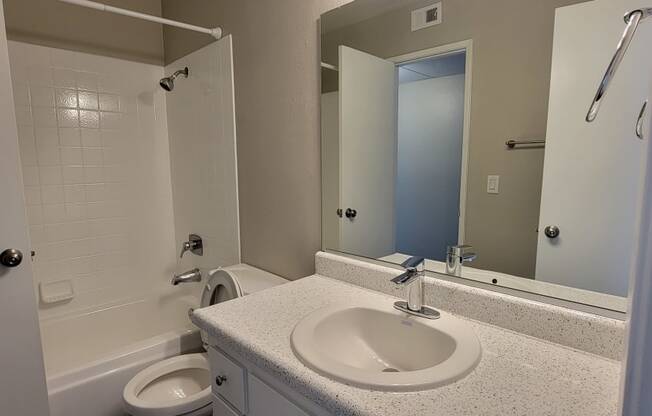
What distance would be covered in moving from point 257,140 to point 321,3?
62 centimetres

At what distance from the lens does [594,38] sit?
2.70 feet

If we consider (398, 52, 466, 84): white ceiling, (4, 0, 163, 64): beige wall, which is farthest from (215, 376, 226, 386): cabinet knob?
(4, 0, 163, 64): beige wall

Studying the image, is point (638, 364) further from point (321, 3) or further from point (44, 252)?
point (44, 252)

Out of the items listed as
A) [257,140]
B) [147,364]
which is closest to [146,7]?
[257,140]

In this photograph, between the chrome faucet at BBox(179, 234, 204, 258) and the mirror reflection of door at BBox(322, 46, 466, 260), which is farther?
the chrome faucet at BBox(179, 234, 204, 258)

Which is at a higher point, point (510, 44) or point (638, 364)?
point (510, 44)

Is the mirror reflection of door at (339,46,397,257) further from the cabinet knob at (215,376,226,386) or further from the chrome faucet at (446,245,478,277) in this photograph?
the cabinet knob at (215,376,226,386)

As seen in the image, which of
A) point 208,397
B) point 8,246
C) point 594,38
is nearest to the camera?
point 594,38

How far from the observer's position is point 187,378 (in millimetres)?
1685

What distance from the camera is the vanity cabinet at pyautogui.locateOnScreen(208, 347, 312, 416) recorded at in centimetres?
82

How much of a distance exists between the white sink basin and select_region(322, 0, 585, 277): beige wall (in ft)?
0.84

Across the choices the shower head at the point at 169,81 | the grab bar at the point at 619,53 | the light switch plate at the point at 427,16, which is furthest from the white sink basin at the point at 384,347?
the shower head at the point at 169,81

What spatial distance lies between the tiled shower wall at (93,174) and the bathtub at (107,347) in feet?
0.32

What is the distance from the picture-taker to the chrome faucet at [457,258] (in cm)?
106
